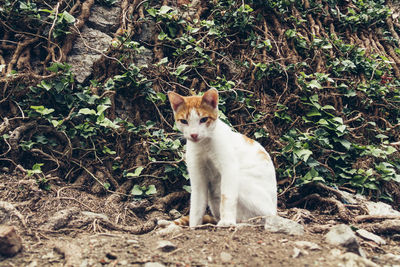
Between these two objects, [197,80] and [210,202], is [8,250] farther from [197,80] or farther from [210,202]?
[197,80]

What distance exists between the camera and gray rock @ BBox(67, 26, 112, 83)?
3.96 meters

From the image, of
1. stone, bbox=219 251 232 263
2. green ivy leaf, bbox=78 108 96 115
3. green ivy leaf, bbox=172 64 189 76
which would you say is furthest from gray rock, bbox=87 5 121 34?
stone, bbox=219 251 232 263

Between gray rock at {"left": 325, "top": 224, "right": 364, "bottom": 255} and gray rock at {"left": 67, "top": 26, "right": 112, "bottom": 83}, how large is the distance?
3.24 m

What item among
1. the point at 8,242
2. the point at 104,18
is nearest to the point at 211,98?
the point at 8,242

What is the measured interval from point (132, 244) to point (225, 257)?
0.68 metres

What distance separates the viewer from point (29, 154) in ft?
11.4

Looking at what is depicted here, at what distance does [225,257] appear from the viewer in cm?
Answer: 204

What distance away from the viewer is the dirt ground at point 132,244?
201 centimetres

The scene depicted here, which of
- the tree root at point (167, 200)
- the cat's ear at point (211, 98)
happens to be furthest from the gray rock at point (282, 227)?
the tree root at point (167, 200)

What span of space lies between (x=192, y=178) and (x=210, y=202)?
13.8 inches

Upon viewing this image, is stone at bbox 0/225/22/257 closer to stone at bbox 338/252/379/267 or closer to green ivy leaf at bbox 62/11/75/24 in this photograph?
stone at bbox 338/252/379/267

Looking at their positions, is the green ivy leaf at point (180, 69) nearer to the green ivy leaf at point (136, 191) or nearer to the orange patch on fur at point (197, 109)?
the orange patch on fur at point (197, 109)

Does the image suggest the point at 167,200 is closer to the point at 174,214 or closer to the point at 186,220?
the point at 174,214

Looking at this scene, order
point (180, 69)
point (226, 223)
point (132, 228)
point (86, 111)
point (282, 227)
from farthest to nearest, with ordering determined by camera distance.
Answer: point (180, 69), point (86, 111), point (132, 228), point (226, 223), point (282, 227)
